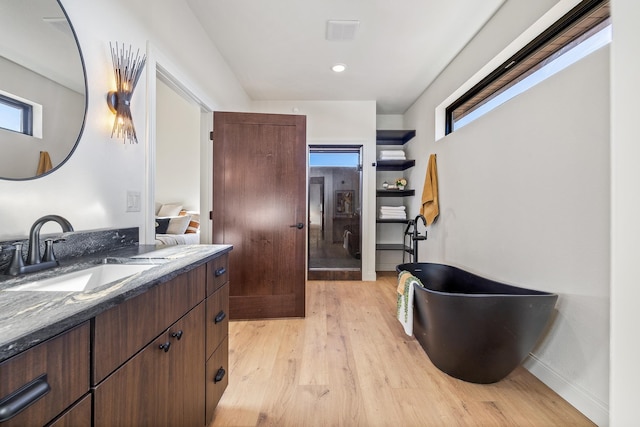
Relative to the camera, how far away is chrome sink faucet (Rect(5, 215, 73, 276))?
2.71 ft

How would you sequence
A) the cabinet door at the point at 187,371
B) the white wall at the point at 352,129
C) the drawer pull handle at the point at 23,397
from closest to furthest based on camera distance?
the drawer pull handle at the point at 23,397 < the cabinet door at the point at 187,371 < the white wall at the point at 352,129

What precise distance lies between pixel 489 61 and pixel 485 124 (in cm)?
Answer: 50

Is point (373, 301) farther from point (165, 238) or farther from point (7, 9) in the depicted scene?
point (7, 9)

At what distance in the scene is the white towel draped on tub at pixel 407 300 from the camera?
169 cm

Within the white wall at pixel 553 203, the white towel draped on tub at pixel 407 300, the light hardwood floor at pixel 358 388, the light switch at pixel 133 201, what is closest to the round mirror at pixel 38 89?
the light switch at pixel 133 201

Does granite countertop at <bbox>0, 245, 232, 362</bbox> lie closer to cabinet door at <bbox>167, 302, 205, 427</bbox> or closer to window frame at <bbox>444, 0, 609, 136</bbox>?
cabinet door at <bbox>167, 302, 205, 427</bbox>

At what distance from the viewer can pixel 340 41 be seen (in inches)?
92.0

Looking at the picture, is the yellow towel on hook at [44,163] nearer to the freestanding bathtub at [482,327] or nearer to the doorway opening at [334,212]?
the freestanding bathtub at [482,327]

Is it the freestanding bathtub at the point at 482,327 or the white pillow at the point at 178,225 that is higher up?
the white pillow at the point at 178,225

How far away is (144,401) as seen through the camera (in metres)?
0.73

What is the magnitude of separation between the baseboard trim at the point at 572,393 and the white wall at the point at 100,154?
8.45 feet

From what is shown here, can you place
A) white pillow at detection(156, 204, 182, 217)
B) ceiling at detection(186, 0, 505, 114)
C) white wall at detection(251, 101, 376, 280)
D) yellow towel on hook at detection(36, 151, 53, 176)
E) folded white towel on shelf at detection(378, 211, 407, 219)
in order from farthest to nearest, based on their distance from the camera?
white pillow at detection(156, 204, 182, 217), folded white towel on shelf at detection(378, 211, 407, 219), white wall at detection(251, 101, 376, 280), ceiling at detection(186, 0, 505, 114), yellow towel on hook at detection(36, 151, 53, 176)

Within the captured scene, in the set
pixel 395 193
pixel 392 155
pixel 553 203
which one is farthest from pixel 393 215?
pixel 553 203

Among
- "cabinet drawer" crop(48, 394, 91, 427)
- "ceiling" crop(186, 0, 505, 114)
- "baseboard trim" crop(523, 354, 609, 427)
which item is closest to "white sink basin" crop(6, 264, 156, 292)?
"cabinet drawer" crop(48, 394, 91, 427)
